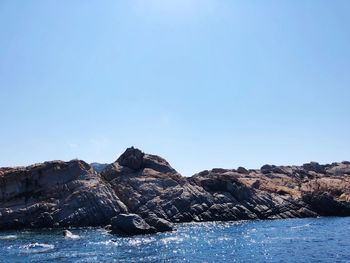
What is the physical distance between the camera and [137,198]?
9438cm

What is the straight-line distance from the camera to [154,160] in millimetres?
111875

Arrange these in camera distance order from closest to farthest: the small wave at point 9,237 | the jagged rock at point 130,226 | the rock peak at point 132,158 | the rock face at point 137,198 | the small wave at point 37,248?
the small wave at point 37,248
the small wave at point 9,237
the jagged rock at point 130,226
the rock face at point 137,198
the rock peak at point 132,158

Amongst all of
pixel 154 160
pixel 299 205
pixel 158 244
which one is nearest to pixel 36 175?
pixel 154 160

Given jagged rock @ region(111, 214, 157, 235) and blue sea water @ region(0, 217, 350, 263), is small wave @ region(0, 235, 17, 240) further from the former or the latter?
jagged rock @ region(111, 214, 157, 235)

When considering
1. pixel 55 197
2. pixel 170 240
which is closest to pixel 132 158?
pixel 55 197

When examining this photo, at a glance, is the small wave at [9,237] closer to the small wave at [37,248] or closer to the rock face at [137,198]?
the small wave at [37,248]

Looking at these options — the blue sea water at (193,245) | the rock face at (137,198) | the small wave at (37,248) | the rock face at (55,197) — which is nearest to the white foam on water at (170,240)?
the blue sea water at (193,245)

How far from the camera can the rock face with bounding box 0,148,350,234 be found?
87250 mm

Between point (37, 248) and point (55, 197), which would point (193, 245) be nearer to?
point (37, 248)

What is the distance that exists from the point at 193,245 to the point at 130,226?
1576cm

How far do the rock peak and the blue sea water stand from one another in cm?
2769

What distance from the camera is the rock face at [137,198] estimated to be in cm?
8725

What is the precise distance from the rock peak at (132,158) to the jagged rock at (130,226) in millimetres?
32514

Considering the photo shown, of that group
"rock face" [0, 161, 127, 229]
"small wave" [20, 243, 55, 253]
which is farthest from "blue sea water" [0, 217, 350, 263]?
"rock face" [0, 161, 127, 229]
